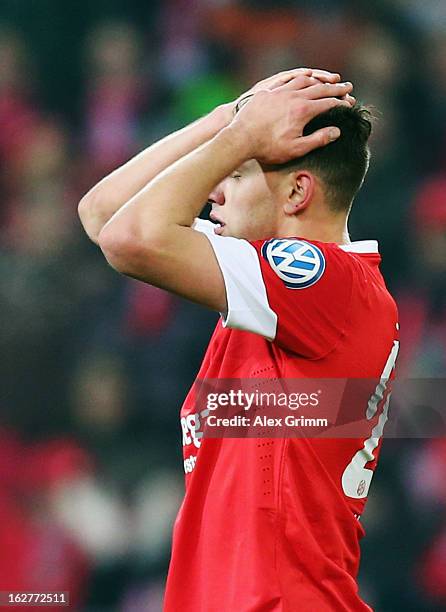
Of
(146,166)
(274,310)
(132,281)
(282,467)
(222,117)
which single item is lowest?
(132,281)

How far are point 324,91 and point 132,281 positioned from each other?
2339mm

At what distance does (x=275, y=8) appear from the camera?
4676 millimetres

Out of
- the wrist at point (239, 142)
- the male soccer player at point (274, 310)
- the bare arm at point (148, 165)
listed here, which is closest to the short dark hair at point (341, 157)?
the male soccer player at point (274, 310)

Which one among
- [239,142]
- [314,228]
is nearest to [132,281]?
[314,228]

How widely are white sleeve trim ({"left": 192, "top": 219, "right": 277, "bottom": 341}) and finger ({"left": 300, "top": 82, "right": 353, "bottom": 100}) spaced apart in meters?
0.36

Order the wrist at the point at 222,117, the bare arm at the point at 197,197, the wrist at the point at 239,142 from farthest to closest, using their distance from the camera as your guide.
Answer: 1. the wrist at the point at 222,117
2. the wrist at the point at 239,142
3. the bare arm at the point at 197,197

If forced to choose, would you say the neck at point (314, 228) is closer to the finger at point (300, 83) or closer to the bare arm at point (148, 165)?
the finger at point (300, 83)

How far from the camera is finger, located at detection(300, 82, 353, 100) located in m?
1.97

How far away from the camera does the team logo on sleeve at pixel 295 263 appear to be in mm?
1830

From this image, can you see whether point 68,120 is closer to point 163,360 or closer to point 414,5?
point 163,360

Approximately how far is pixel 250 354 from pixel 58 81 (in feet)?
9.62

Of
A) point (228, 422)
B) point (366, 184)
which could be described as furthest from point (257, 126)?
point (366, 184)

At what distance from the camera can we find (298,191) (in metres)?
2.01

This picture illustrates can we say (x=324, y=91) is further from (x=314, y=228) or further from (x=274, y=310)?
(x=274, y=310)
